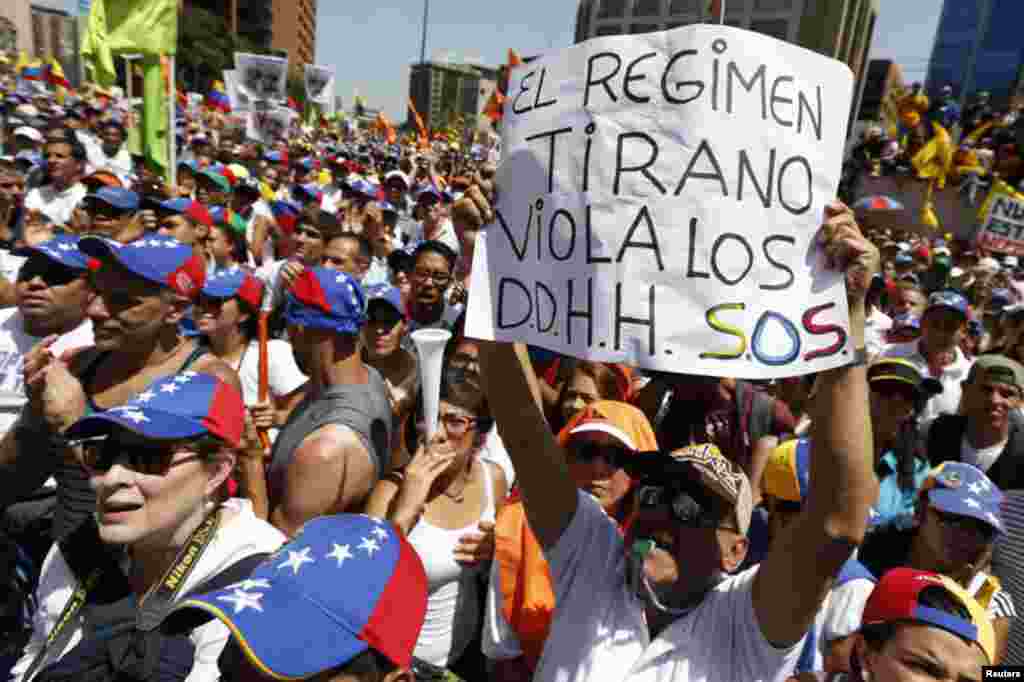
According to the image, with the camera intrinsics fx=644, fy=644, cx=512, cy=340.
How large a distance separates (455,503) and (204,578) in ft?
3.41

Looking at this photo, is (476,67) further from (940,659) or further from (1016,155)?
(940,659)

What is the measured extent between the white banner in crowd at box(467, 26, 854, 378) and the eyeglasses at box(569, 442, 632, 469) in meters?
0.99

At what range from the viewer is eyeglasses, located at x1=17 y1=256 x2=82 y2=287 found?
2916 millimetres

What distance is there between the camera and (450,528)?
2.41 metres

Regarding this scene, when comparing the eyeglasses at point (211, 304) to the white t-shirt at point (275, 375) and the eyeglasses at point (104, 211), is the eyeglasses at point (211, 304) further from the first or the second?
the eyeglasses at point (104, 211)

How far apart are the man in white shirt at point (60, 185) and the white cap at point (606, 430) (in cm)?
583

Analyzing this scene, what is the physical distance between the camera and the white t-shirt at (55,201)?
6109 mm

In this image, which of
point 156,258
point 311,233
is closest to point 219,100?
point 311,233

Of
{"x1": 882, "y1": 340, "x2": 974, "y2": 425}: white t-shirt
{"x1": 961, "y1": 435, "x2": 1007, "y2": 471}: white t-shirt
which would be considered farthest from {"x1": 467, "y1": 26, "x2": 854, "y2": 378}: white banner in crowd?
{"x1": 882, "y1": 340, "x2": 974, "y2": 425}: white t-shirt

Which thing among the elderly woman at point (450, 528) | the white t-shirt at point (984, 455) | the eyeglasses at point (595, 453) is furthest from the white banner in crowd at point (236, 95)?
the white t-shirt at point (984, 455)

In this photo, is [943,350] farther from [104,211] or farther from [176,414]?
[104,211]

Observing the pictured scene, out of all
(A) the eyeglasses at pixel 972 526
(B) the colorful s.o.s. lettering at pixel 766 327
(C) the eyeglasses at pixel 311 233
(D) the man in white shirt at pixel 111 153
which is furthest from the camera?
(D) the man in white shirt at pixel 111 153

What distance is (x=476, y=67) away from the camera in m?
60.9

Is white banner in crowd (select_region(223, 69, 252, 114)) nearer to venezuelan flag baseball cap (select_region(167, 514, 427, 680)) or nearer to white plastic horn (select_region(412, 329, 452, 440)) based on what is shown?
white plastic horn (select_region(412, 329, 452, 440))
